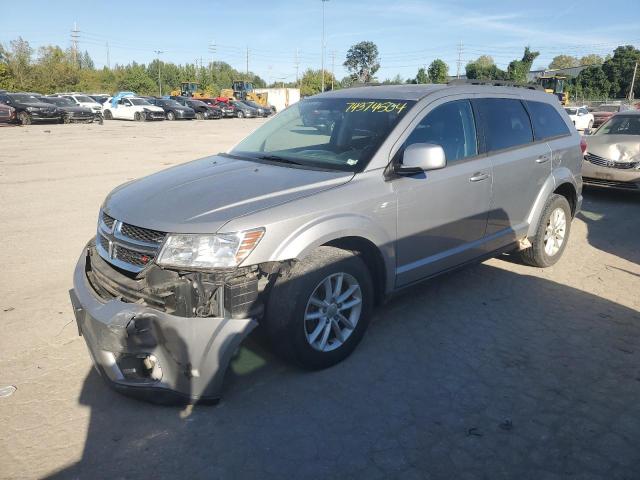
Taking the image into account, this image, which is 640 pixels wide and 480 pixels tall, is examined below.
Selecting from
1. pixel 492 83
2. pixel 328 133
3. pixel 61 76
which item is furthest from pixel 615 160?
pixel 61 76

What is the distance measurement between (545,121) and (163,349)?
449 centimetres

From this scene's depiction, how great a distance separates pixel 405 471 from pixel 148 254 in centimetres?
182

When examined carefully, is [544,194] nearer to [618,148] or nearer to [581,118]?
[618,148]

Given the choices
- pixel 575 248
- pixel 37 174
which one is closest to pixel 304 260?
pixel 575 248

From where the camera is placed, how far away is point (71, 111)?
1105 inches

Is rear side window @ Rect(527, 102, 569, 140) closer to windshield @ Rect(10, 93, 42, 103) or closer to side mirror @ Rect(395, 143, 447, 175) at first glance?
side mirror @ Rect(395, 143, 447, 175)

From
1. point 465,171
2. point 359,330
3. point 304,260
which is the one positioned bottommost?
point 359,330

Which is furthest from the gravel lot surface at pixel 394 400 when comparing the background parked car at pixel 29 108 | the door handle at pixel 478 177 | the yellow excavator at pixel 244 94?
the yellow excavator at pixel 244 94

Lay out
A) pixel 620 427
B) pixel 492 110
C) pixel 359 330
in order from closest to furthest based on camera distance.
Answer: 1. pixel 620 427
2. pixel 359 330
3. pixel 492 110

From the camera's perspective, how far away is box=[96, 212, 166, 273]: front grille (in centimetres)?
290

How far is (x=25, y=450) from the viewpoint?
2.62 m

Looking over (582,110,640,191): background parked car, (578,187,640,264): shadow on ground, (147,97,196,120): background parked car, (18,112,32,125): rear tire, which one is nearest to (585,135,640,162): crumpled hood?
(582,110,640,191): background parked car

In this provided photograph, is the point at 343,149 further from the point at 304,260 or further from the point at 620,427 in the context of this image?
the point at 620,427

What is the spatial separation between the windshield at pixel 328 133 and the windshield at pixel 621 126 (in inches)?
308
